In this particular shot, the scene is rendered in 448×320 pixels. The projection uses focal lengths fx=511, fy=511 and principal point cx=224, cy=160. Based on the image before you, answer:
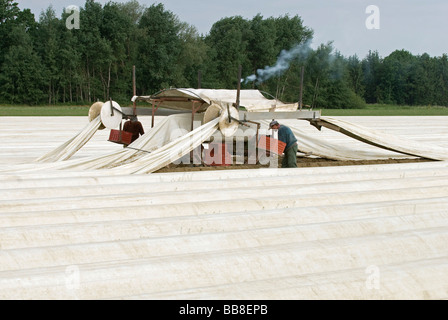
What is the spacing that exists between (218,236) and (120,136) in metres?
4.98

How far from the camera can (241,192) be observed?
6.42 metres

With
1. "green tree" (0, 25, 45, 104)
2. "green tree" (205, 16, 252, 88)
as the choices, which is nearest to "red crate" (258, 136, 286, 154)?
"green tree" (205, 16, 252, 88)

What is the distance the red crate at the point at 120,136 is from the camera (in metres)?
9.10

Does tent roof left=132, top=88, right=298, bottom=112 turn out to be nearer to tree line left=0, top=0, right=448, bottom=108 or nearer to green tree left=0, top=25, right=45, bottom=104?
tree line left=0, top=0, right=448, bottom=108

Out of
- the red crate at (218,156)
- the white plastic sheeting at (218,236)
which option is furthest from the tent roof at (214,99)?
the white plastic sheeting at (218,236)

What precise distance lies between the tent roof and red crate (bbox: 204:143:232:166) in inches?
29.0

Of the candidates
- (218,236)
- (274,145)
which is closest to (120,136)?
(274,145)

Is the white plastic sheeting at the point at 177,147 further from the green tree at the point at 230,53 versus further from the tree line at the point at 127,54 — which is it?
the green tree at the point at 230,53

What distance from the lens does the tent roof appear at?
27.7 ft

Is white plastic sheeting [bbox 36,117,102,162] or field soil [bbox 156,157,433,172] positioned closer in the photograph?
field soil [bbox 156,157,433,172]

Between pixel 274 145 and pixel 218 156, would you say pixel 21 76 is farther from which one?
pixel 274 145
